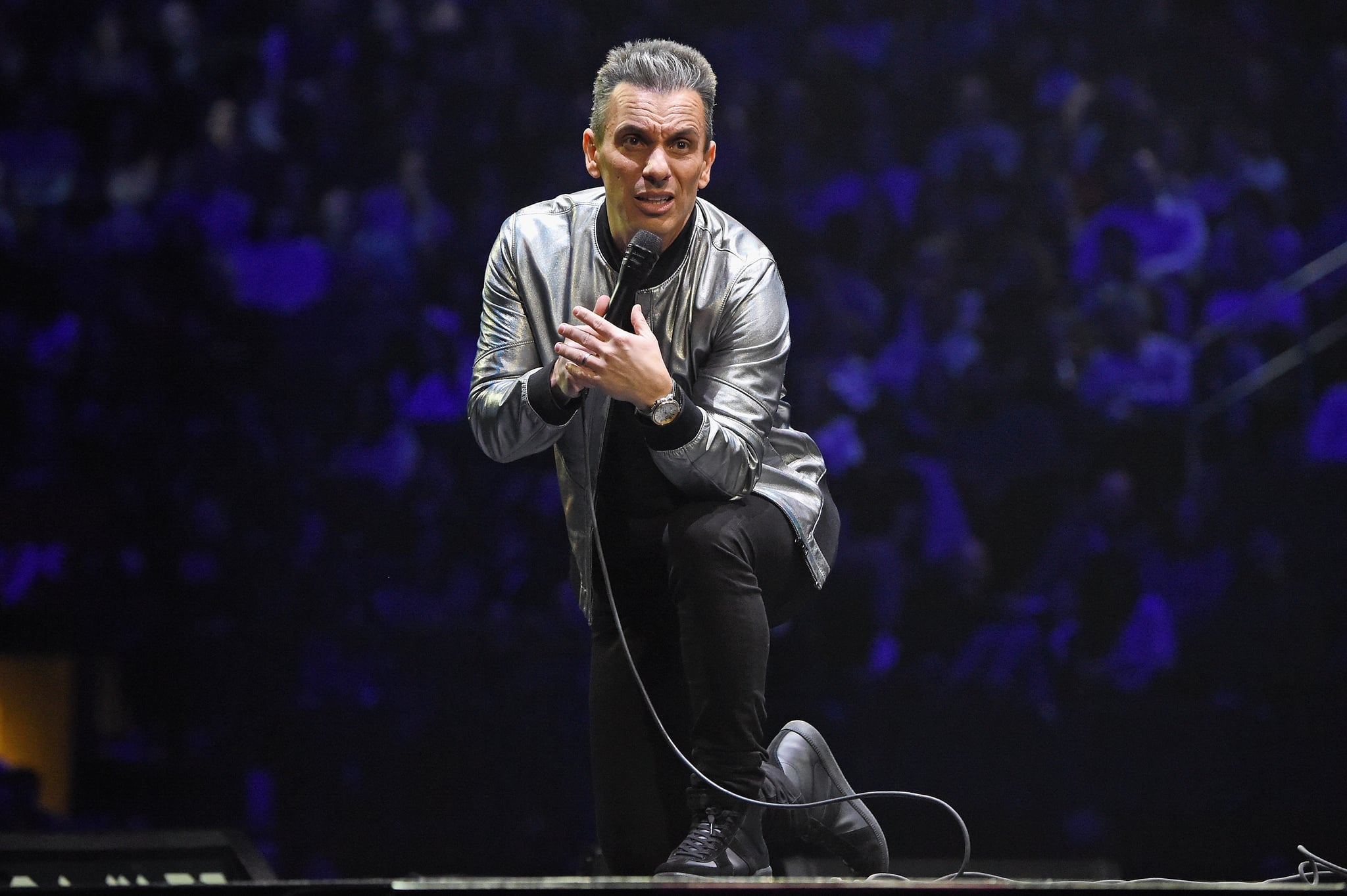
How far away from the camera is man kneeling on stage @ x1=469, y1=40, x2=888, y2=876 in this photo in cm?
147

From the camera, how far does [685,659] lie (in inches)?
59.4

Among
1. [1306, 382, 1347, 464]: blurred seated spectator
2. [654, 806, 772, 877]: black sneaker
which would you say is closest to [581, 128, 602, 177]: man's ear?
[654, 806, 772, 877]: black sneaker

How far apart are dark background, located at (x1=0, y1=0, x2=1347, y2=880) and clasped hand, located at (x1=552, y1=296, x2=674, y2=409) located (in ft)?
6.79

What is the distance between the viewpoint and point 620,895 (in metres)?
1.13

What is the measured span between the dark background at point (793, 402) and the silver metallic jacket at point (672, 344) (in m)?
1.77

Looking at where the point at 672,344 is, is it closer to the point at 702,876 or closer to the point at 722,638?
the point at 722,638

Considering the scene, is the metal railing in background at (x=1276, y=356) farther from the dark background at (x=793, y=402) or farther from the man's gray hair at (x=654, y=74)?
the man's gray hair at (x=654, y=74)

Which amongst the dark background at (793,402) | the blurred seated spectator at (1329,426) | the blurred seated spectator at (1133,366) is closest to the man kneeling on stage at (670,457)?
the dark background at (793,402)

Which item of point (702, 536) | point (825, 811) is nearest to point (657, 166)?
point (702, 536)

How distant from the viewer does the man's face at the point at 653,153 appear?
5.09ft

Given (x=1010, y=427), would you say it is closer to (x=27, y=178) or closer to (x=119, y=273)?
(x=119, y=273)

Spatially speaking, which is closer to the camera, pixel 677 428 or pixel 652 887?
pixel 652 887

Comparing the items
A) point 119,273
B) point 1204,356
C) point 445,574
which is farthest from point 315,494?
point 1204,356

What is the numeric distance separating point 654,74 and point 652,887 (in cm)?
95
